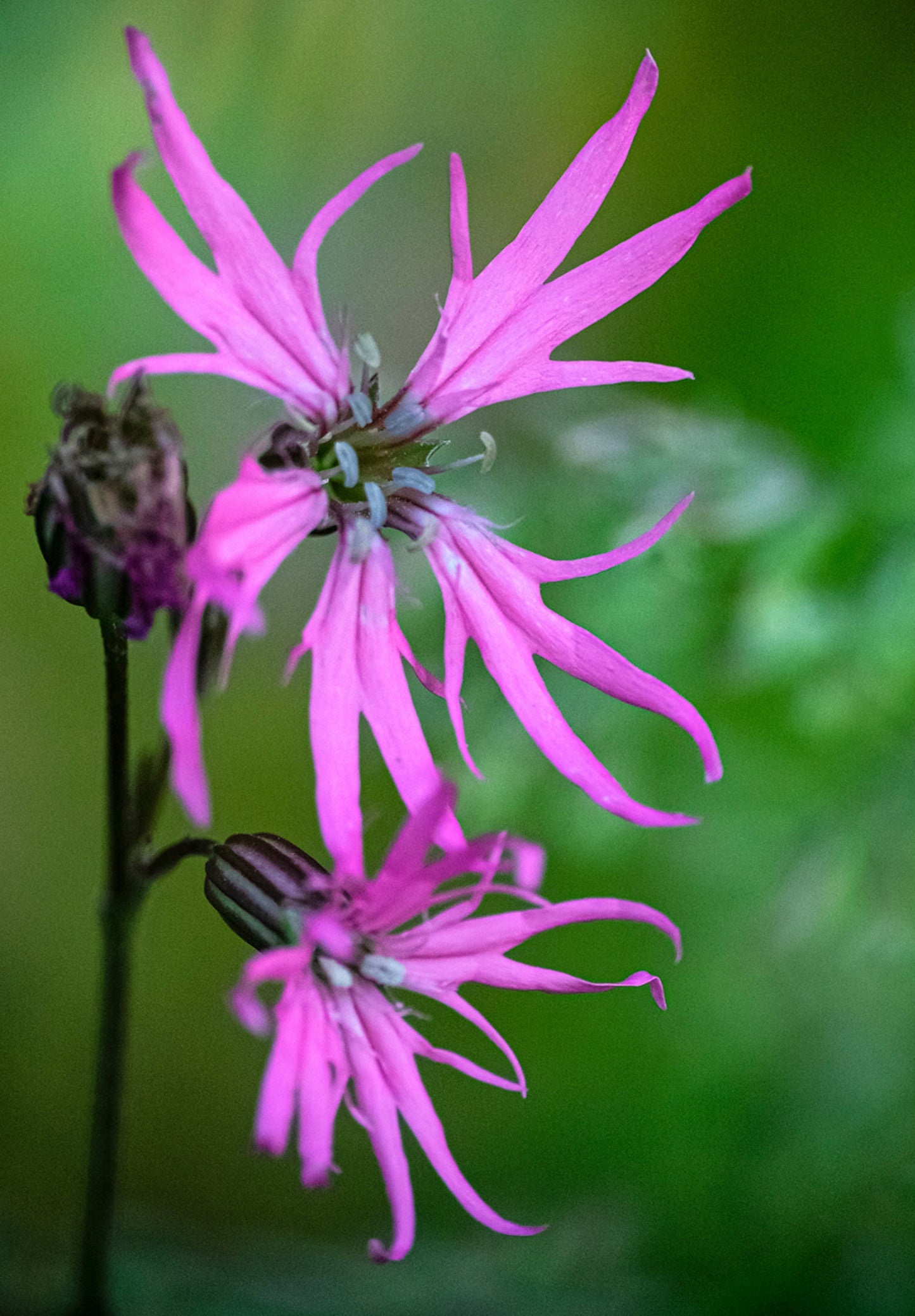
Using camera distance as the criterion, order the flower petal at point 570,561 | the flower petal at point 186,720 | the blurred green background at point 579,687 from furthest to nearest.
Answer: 1. the blurred green background at point 579,687
2. the flower petal at point 570,561
3. the flower petal at point 186,720

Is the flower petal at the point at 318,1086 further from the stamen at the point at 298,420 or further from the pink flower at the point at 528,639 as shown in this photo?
the stamen at the point at 298,420

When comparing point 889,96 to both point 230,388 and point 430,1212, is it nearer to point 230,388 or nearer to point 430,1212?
point 230,388

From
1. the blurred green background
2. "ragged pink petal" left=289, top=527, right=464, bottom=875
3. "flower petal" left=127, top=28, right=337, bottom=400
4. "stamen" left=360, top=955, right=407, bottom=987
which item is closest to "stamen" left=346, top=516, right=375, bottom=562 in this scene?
"ragged pink petal" left=289, top=527, right=464, bottom=875

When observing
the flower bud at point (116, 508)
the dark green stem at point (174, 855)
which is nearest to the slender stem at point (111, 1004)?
the dark green stem at point (174, 855)

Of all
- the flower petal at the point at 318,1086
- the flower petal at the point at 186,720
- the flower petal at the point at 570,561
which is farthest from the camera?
the flower petal at the point at 570,561

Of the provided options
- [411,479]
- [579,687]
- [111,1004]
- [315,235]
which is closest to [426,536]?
[411,479]

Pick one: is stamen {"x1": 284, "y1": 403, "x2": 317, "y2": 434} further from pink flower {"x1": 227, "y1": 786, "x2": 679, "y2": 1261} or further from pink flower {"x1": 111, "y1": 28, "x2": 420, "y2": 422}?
pink flower {"x1": 227, "y1": 786, "x2": 679, "y2": 1261}

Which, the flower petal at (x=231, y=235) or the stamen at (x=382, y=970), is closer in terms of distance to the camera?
the flower petal at (x=231, y=235)

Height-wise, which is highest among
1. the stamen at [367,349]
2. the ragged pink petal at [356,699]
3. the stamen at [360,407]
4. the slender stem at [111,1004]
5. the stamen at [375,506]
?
the stamen at [367,349]
